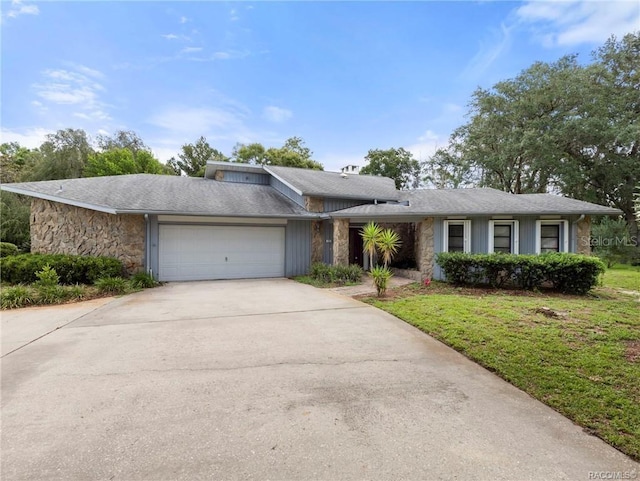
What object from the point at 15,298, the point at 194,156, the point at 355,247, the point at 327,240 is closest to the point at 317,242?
the point at 327,240

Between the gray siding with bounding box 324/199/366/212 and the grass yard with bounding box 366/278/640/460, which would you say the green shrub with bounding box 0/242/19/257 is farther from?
the grass yard with bounding box 366/278/640/460

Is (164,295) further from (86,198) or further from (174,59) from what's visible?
(174,59)

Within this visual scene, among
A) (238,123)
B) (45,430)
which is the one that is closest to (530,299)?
(45,430)

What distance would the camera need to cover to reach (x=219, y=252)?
12.4 m

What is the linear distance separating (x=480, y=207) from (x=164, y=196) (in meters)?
11.8

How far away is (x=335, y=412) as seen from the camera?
Result: 3133 millimetres

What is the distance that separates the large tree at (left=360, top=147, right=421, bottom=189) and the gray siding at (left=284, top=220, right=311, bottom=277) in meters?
23.1

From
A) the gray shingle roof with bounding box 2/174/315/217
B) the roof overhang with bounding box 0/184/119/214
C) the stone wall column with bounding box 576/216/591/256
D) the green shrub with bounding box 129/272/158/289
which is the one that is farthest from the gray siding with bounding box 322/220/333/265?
the stone wall column with bounding box 576/216/591/256

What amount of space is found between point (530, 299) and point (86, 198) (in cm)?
1378

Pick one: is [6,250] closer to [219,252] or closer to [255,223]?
[219,252]

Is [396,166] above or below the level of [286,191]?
above

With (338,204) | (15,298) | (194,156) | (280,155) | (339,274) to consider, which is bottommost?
(15,298)

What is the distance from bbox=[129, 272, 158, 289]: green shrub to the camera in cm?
1014

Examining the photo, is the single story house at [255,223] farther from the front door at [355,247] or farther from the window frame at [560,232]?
the front door at [355,247]
